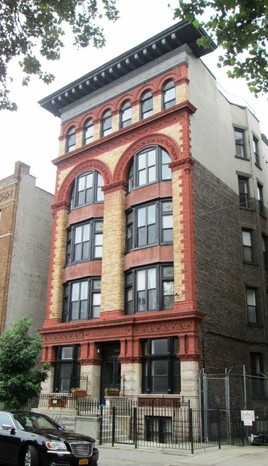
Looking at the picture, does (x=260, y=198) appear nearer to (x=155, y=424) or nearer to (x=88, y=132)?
(x=88, y=132)

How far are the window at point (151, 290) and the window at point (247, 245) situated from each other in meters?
7.08

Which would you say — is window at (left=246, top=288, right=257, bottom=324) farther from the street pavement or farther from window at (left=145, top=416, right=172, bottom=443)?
the street pavement

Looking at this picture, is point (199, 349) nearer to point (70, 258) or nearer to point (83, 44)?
point (70, 258)

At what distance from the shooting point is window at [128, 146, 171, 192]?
83.7 ft

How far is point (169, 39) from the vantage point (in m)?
26.7

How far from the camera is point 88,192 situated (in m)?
29.0

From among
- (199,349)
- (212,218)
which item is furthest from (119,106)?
(199,349)

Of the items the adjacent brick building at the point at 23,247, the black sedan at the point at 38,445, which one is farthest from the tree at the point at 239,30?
the adjacent brick building at the point at 23,247

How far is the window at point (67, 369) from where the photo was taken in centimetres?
2578

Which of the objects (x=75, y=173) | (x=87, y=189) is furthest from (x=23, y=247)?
(x=87, y=189)

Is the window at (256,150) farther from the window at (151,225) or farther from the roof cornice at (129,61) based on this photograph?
the window at (151,225)

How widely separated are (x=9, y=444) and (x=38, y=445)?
1.03 meters

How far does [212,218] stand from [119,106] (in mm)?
9032

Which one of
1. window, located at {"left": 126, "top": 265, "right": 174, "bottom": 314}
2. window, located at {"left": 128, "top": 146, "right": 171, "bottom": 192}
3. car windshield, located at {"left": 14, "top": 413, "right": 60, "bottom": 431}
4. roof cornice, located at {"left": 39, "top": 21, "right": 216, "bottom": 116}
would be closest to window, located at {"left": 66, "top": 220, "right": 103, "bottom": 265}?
window, located at {"left": 128, "top": 146, "right": 171, "bottom": 192}
